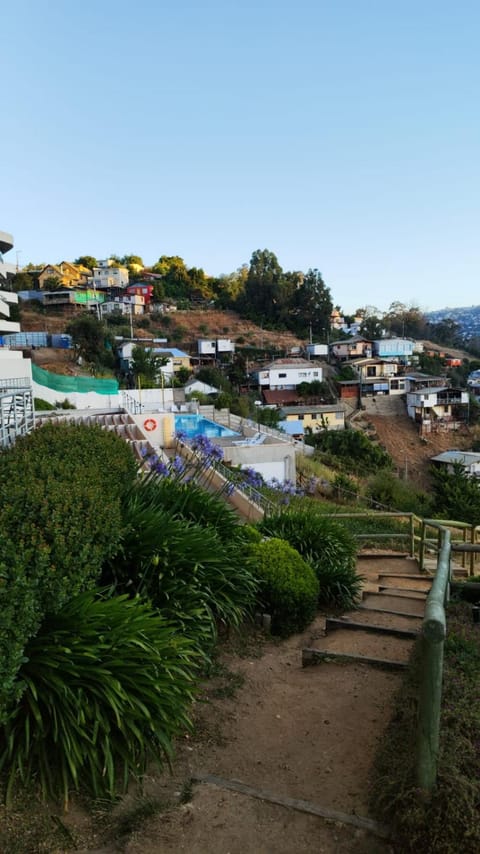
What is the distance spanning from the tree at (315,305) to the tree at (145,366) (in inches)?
1598

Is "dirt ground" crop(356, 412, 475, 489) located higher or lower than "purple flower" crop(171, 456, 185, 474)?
lower

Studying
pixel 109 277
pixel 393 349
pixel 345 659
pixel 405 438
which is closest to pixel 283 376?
pixel 405 438

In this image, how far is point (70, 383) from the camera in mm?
35531

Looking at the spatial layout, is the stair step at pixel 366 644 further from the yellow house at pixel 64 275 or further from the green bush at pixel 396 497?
the yellow house at pixel 64 275

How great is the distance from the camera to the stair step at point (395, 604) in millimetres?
5539

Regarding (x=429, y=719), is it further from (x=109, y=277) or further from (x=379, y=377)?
(x=109, y=277)

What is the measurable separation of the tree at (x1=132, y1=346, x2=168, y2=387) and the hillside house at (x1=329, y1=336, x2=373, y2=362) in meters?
31.0

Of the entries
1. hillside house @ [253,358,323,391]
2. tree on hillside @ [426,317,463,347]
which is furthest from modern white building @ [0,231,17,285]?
tree on hillside @ [426,317,463,347]

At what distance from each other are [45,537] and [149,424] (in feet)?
67.5

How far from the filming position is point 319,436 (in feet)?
156

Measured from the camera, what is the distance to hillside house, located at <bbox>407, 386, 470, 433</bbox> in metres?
63.1

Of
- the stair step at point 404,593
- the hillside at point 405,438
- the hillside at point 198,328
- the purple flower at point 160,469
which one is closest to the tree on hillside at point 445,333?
the hillside at point 198,328

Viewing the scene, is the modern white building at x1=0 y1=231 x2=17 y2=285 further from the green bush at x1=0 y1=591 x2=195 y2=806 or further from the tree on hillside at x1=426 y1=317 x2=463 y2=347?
the tree on hillside at x1=426 y1=317 x2=463 y2=347

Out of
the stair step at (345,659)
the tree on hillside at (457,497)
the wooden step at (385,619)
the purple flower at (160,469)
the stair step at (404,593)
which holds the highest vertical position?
the purple flower at (160,469)
